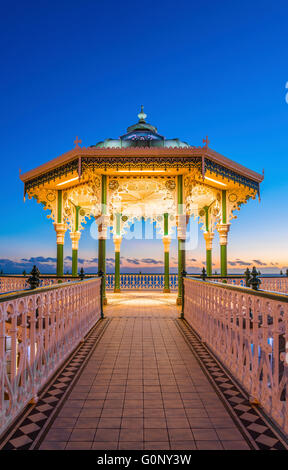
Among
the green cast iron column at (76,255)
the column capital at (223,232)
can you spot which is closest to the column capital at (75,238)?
the green cast iron column at (76,255)

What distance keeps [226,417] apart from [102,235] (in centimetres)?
698

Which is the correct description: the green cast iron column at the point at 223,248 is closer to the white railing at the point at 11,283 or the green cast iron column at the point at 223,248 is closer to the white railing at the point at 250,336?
the white railing at the point at 250,336

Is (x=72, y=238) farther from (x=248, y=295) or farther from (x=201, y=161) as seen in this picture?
(x=248, y=295)

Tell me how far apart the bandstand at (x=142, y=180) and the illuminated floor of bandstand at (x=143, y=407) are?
15.7 ft

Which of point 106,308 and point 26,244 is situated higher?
point 26,244

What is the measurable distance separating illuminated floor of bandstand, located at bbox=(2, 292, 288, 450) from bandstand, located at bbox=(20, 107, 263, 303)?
4775 mm

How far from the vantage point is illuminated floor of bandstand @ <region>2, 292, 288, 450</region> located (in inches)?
83.4

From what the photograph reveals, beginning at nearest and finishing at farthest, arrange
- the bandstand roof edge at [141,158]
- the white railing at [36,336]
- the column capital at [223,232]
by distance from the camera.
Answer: the white railing at [36,336]
the bandstand roof edge at [141,158]
the column capital at [223,232]

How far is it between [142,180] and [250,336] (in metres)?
7.07

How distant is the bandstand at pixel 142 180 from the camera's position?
830 cm

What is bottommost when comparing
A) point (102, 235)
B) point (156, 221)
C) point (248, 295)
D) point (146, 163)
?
point (248, 295)

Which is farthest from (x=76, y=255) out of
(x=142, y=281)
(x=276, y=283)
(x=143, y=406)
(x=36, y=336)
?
(x=143, y=406)

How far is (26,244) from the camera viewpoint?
31.0 meters

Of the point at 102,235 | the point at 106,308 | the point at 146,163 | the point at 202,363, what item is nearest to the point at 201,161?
the point at 146,163
